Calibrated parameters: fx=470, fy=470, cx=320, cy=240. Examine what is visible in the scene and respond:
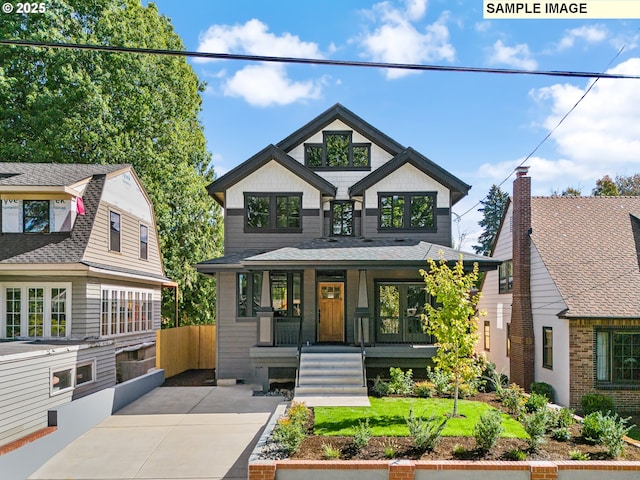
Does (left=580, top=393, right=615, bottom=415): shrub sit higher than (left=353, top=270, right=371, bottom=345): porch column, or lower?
lower

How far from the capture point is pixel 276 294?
16.9 metres

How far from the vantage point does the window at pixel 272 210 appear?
690 inches

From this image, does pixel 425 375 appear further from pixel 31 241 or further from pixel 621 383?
pixel 31 241

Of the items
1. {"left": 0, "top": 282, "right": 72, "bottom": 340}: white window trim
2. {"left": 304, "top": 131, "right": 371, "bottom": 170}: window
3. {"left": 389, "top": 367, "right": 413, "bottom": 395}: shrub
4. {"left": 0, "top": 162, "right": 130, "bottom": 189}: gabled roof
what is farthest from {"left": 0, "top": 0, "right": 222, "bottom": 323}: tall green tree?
{"left": 389, "top": 367, "right": 413, "bottom": 395}: shrub

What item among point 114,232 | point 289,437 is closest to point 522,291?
point 289,437

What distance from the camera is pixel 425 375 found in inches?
610

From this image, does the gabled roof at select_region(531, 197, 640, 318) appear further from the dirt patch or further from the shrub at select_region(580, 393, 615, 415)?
the dirt patch

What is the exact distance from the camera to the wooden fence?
18281mm

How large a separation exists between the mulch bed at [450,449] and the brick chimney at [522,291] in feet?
24.4

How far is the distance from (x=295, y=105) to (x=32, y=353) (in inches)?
514

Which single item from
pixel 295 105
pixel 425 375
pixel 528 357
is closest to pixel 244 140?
pixel 295 105

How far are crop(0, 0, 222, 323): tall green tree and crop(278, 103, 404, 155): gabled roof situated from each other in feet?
25.1

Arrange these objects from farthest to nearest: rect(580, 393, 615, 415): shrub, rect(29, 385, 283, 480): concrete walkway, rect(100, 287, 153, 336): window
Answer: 1. rect(100, 287, 153, 336): window
2. rect(580, 393, 615, 415): shrub
3. rect(29, 385, 283, 480): concrete walkway

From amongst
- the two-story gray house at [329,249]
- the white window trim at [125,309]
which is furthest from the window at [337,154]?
the white window trim at [125,309]
